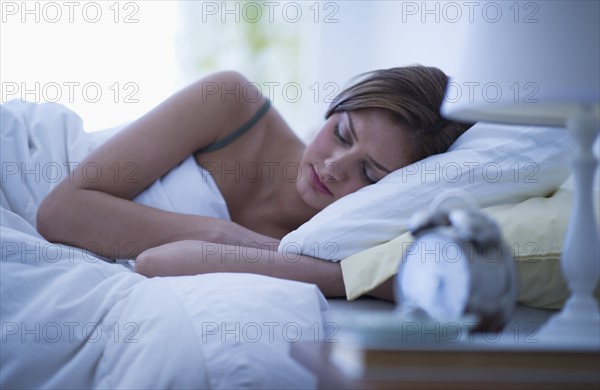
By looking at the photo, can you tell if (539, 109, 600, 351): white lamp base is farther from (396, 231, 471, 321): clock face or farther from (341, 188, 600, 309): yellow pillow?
→ (341, 188, 600, 309): yellow pillow

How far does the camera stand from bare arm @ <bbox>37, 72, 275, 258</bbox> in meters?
1.57

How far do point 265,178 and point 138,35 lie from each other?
1.91 meters

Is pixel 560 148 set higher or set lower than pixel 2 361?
higher

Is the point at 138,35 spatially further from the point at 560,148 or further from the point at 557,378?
the point at 557,378

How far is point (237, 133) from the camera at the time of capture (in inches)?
73.3

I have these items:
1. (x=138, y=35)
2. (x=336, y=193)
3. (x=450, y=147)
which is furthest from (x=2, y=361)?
(x=138, y=35)

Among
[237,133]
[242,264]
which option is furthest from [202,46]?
[242,264]

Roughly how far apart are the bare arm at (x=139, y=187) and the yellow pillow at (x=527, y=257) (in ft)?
1.24

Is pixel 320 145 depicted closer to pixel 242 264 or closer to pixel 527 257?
pixel 242 264

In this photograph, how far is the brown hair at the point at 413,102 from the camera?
1.61 m

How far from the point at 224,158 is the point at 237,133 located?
0.08m

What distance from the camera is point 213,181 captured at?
5.72 feet

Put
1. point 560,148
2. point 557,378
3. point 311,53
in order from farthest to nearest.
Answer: point 311,53 < point 560,148 < point 557,378

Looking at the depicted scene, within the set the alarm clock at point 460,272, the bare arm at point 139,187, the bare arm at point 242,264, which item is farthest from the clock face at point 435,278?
the bare arm at point 139,187
